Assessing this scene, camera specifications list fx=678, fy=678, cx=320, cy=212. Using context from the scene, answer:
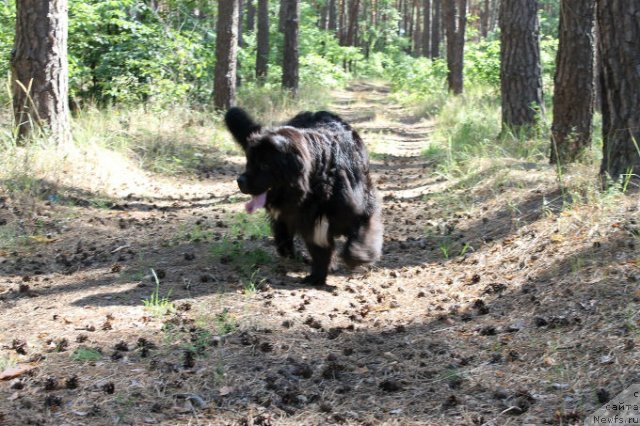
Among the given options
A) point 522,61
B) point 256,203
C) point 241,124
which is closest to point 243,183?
point 256,203

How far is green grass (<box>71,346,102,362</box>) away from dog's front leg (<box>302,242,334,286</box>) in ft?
7.31

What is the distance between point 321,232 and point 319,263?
0.98 ft

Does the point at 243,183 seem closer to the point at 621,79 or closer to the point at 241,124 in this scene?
the point at 241,124

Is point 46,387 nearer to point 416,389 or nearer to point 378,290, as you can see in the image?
point 416,389

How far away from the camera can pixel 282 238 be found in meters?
6.62

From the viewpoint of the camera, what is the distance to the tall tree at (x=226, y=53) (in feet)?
45.9

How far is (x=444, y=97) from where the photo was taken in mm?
21500

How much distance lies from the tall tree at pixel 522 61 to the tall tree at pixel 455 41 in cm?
1010

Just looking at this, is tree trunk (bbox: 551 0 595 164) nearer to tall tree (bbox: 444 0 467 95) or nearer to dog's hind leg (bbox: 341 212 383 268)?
dog's hind leg (bbox: 341 212 383 268)

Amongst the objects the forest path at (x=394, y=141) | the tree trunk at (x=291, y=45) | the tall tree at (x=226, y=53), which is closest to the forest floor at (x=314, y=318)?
the forest path at (x=394, y=141)

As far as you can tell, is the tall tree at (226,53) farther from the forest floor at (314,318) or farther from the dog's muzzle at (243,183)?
the dog's muzzle at (243,183)

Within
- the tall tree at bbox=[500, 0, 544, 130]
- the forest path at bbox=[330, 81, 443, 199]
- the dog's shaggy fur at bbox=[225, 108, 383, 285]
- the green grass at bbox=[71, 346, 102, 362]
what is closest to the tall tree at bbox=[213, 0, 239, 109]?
the forest path at bbox=[330, 81, 443, 199]

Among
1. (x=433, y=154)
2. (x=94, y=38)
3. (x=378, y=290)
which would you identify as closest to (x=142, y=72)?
(x=94, y=38)

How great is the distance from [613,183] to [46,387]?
496 centimetres
